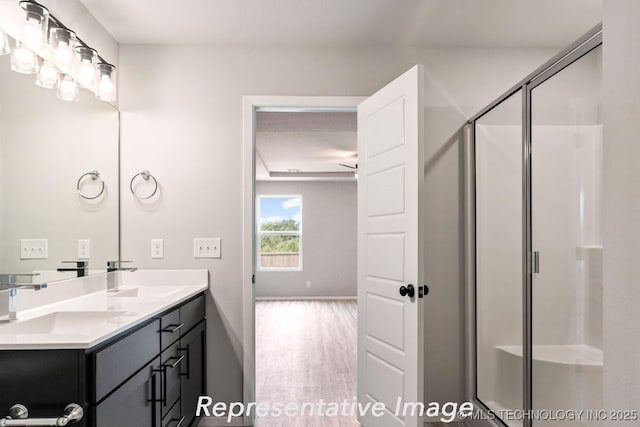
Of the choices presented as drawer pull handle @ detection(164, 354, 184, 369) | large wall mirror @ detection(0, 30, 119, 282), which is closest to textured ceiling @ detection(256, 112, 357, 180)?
large wall mirror @ detection(0, 30, 119, 282)

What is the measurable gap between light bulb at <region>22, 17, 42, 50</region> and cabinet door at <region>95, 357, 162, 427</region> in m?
1.50

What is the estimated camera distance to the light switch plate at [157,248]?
2.71 meters

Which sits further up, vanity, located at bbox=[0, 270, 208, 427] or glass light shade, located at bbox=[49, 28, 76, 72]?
glass light shade, located at bbox=[49, 28, 76, 72]

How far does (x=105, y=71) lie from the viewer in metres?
2.38

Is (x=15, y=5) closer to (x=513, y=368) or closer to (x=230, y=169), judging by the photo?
(x=230, y=169)

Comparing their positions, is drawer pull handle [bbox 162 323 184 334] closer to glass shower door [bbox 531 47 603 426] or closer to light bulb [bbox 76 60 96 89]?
light bulb [bbox 76 60 96 89]

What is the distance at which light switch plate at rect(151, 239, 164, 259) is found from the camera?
2705mm

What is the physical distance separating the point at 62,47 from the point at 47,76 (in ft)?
0.57

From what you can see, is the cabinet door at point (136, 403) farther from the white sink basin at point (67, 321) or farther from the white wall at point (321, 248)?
the white wall at point (321, 248)

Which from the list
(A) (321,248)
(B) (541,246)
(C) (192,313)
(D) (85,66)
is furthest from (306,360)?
(A) (321,248)

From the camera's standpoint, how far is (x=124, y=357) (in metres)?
1.47

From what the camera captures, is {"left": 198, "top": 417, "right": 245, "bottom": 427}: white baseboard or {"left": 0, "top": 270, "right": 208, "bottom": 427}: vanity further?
{"left": 198, "top": 417, "right": 245, "bottom": 427}: white baseboard

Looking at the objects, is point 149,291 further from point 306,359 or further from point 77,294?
point 306,359

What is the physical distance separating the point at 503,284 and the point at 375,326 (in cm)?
78
